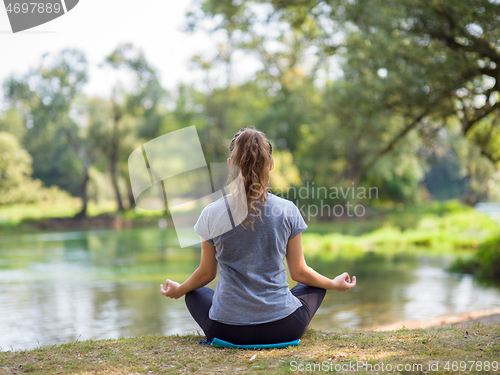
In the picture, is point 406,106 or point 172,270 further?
point 172,270

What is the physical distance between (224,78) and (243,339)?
96.7 feet

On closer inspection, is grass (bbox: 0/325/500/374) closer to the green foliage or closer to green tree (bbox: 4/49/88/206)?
green tree (bbox: 4/49/88/206)

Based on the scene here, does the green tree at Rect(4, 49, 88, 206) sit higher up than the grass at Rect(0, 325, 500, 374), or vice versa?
the green tree at Rect(4, 49, 88, 206)

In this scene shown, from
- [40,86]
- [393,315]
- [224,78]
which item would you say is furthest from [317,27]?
[40,86]

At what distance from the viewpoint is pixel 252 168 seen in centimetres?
256

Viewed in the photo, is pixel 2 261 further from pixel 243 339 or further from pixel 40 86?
pixel 40 86

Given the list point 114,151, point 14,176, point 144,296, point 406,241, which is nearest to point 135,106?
point 114,151

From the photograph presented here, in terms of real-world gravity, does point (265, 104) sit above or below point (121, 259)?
above

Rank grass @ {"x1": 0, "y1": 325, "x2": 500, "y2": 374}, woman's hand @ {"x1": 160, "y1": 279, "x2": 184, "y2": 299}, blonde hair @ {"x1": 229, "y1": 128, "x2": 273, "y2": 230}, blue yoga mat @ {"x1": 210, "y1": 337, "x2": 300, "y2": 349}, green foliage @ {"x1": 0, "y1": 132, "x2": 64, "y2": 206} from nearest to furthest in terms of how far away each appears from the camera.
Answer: grass @ {"x1": 0, "y1": 325, "x2": 500, "y2": 374} → blonde hair @ {"x1": 229, "y1": 128, "x2": 273, "y2": 230} → blue yoga mat @ {"x1": 210, "y1": 337, "x2": 300, "y2": 349} → woman's hand @ {"x1": 160, "y1": 279, "x2": 184, "y2": 299} → green foliage @ {"x1": 0, "y1": 132, "x2": 64, "y2": 206}

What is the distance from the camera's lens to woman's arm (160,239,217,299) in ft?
8.85

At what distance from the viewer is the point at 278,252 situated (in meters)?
2.60

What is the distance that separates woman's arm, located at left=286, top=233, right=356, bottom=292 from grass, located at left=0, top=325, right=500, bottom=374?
15.2 inches

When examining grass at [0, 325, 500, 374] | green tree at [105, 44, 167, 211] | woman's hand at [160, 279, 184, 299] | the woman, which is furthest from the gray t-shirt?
green tree at [105, 44, 167, 211]

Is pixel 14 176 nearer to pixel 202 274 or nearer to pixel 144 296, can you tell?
pixel 144 296
